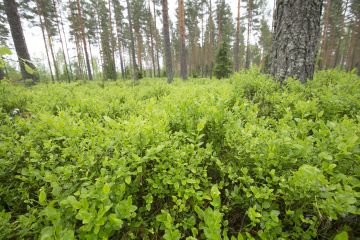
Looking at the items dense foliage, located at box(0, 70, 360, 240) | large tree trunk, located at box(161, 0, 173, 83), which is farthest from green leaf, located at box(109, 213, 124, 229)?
large tree trunk, located at box(161, 0, 173, 83)

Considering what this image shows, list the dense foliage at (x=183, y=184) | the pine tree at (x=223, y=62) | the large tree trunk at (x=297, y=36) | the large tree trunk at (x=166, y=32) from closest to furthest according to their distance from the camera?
the dense foliage at (x=183, y=184)
the large tree trunk at (x=297, y=36)
the large tree trunk at (x=166, y=32)
the pine tree at (x=223, y=62)

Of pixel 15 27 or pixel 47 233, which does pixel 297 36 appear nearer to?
pixel 47 233

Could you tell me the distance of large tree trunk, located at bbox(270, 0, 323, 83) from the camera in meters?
3.70

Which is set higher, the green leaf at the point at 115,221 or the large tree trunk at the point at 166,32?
the large tree trunk at the point at 166,32

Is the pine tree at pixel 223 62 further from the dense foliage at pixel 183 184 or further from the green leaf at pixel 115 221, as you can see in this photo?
the green leaf at pixel 115 221

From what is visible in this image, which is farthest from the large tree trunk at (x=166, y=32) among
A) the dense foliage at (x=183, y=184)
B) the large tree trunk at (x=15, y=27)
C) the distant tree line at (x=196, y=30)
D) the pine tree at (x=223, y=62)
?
the dense foliage at (x=183, y=184)

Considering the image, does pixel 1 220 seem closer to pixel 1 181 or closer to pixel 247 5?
pixel 1 181

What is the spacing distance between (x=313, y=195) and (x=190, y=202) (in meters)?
0.95

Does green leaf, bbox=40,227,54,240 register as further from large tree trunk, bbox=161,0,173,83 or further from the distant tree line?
large tree trunk, bbox=161,0,173,83

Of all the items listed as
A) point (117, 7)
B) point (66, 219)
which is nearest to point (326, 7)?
point (117, 7)

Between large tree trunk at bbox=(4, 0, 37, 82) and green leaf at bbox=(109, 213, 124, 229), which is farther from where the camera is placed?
large tree trunk at bbox=(4, 0, 37, 82)

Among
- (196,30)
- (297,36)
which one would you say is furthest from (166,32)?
(196,30)

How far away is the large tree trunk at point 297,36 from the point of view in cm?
370

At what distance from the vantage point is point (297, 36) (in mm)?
3783
